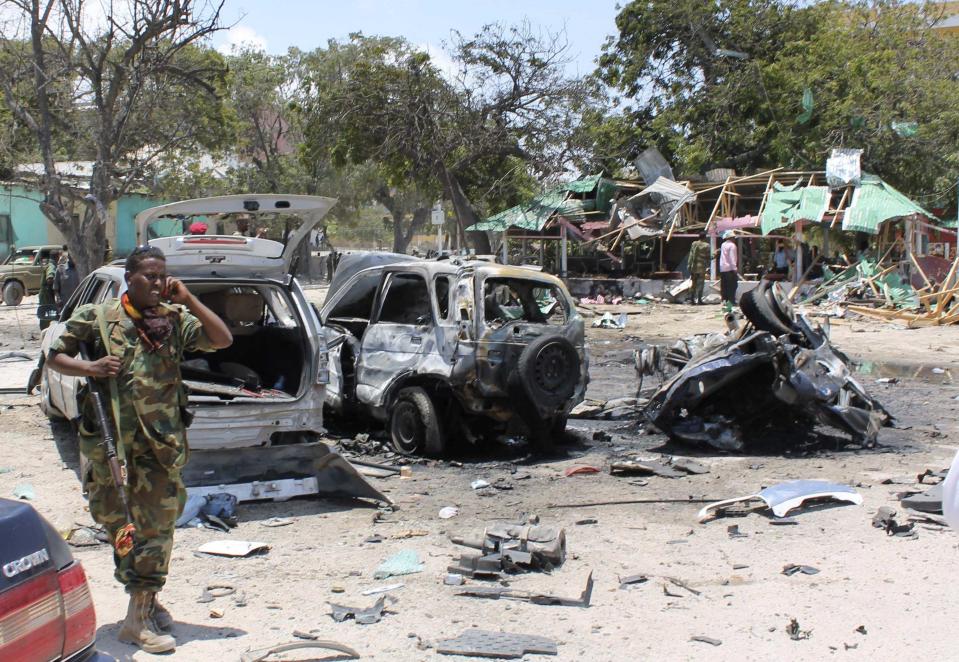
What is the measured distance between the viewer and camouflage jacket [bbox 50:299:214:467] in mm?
4367

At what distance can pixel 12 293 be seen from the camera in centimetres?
2717

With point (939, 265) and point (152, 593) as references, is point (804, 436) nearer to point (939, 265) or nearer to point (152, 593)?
point (152, 593)

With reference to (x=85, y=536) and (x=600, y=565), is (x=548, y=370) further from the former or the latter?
(x=85, y=536)

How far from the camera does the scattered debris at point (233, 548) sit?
581 centimetres

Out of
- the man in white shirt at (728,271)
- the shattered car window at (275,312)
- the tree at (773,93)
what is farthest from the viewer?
the tree at (773,93)

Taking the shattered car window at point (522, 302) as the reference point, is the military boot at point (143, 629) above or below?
below

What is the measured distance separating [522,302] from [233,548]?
394 cm

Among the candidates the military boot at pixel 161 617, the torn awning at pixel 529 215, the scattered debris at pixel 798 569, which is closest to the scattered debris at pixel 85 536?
the military boot at pixel 161 617

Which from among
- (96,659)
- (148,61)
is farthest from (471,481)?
(148,61)

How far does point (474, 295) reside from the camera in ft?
27.5

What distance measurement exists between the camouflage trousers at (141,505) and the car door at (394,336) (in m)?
4.19

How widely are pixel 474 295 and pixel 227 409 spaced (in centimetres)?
247

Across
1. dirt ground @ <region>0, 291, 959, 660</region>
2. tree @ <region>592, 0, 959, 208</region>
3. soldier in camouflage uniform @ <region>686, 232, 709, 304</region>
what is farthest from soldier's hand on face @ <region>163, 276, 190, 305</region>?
tree @ <region>592, 0, 959, 208</region>

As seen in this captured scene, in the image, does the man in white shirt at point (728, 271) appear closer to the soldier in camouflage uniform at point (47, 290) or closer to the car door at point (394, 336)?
the soldier in camouflage uniform at point (47, 290)
